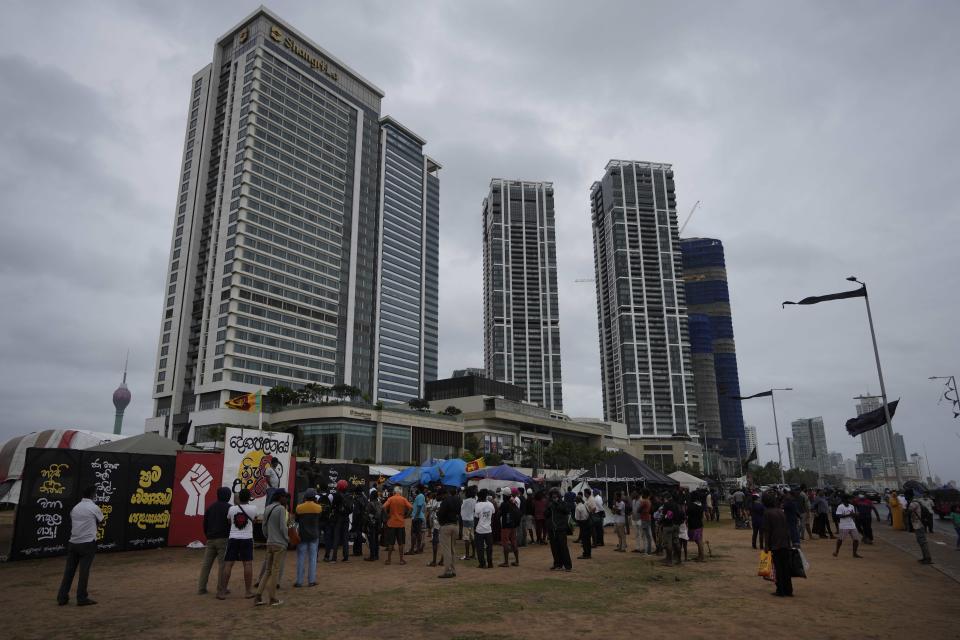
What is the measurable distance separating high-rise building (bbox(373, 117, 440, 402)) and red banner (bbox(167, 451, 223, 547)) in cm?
11598

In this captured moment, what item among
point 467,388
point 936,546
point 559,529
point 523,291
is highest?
point 523,291

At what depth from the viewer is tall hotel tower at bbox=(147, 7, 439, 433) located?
99625mm

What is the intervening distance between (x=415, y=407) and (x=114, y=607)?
102 m

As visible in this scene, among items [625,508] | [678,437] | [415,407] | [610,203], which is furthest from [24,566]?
[610,203]

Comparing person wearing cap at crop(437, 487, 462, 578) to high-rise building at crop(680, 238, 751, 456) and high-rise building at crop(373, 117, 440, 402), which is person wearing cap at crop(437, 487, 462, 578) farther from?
high-rise building at crop(680, 238, 751, 456)

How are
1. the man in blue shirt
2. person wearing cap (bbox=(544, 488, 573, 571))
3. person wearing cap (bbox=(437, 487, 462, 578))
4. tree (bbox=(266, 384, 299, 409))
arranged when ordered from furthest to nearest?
tree (bbox=(266, 384, 299, 409)), the man in blue shirt, person wearing cap (bbox=(544, 488, 573, 571)), person wearing cap (bbox=(437, 487, 462, 578))

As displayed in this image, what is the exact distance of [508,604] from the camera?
31.5ft

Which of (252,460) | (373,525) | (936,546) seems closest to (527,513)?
(373,525)

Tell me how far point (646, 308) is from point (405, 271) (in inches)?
2808

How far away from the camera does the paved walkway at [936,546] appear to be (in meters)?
13.7

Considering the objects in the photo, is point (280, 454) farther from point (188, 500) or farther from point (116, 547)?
point (116, 547)

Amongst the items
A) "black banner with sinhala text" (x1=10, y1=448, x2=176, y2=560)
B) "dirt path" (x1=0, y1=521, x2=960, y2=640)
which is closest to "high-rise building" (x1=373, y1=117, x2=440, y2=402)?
"black banner with sinhala text" (x1=10, y1=448, x2=176, y2=560)

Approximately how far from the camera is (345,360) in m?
121

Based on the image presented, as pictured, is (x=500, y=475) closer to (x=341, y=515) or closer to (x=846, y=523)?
(x=341, y=515)
